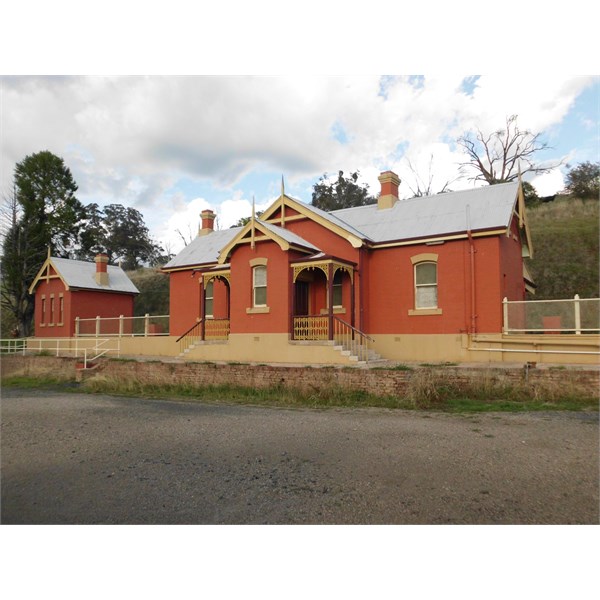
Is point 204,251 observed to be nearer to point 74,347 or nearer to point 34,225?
point 74,347

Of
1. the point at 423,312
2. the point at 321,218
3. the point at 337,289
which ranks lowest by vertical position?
the point at 423,312

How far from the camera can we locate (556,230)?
119 ft

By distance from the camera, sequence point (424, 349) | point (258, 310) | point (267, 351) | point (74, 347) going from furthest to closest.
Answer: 1. point (74, 347)
2. point (258, 310)
3. point (267, 351)
4. point (424, 349)

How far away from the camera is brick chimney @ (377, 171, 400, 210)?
65.2ft

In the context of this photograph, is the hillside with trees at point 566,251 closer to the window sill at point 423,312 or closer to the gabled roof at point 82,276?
the window sill at point 423,312

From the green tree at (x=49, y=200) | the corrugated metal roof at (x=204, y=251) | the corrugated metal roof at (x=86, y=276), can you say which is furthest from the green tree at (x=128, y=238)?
the corrugated metal roof at (x=204, y=251)

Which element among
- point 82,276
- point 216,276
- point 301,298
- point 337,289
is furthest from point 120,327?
point 337,289

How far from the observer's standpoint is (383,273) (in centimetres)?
1753

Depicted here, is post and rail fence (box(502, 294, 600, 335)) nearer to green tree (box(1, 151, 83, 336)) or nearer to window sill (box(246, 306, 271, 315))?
window sill (box(246, 306, 271, 315))

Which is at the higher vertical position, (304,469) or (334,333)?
(334,333)

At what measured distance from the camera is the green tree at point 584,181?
145 ft

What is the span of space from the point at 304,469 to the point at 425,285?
466 inches

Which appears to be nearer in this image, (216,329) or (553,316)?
(553,316)

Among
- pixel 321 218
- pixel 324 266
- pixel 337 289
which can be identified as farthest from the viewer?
pixel 321 218
